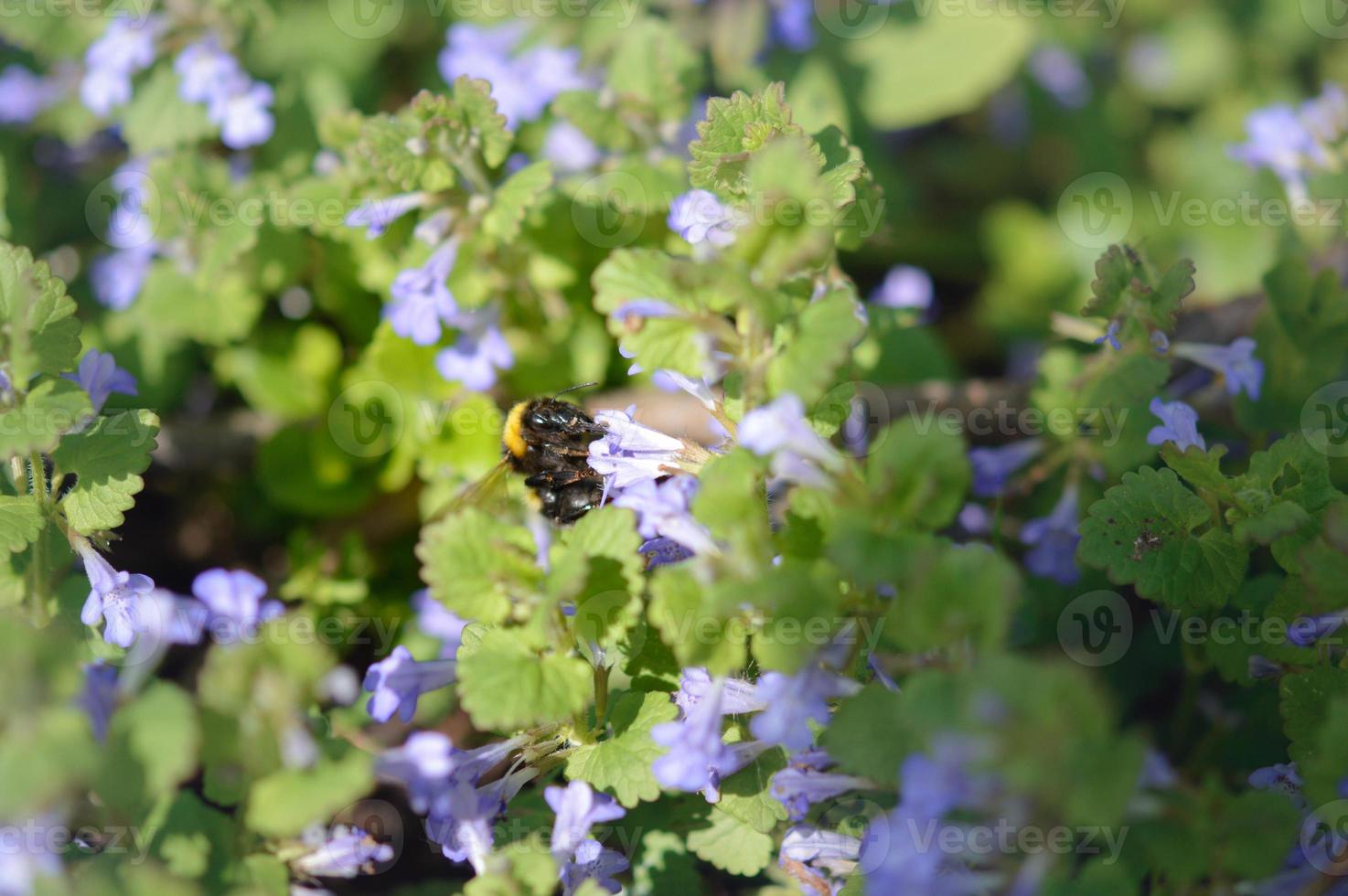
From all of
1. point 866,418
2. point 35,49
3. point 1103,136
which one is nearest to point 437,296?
point 866,418

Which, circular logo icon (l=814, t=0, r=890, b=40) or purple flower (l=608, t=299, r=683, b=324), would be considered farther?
circular logo icon (l=814, t=0, r=890, b=40)

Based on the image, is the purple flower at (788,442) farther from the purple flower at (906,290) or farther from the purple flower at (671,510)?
the purple flower at (906,290)

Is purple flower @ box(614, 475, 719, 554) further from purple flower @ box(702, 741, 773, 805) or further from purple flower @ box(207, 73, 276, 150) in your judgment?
purple flower @ box(207, 73, 276, 150)

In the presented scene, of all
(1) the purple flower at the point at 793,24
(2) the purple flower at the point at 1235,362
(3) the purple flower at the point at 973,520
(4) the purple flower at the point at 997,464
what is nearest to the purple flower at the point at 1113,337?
(2) the purple flower at the point at 1235,362

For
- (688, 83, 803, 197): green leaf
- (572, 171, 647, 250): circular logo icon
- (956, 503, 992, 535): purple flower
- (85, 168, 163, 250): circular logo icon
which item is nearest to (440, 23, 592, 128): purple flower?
(572, 171, 647, 250): circular logo icon

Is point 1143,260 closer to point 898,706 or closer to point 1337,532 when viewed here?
point 1337,532

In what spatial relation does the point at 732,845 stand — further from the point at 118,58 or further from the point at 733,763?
the point at 118,58
